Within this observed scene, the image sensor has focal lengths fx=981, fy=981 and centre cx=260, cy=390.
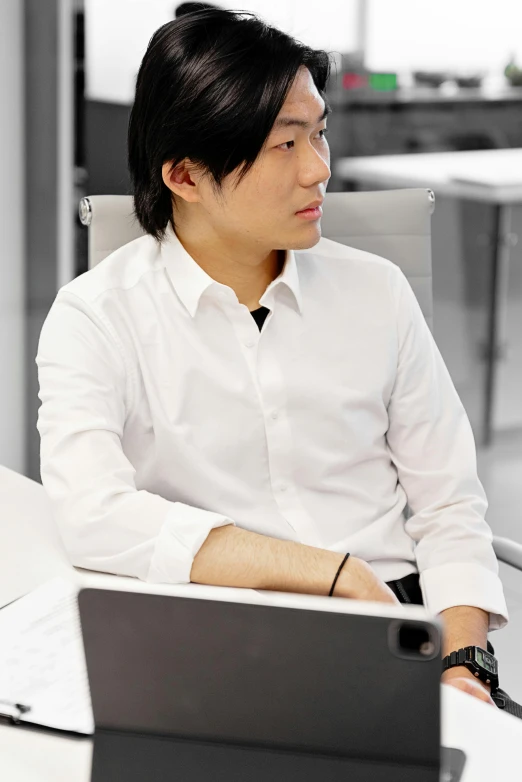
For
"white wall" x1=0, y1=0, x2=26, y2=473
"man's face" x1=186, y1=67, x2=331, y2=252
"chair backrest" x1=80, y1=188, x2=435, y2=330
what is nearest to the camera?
"man's face" x1=186, y1=67, x2=331, y2=252

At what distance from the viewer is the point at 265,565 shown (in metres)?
1.14

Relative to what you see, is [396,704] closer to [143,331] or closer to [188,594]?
[188,594]

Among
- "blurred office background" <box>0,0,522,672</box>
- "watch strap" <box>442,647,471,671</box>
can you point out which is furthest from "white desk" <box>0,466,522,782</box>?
"blurred office background" <box>0,0,522,672</box>

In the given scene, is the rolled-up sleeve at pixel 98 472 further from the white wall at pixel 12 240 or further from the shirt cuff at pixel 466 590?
the white wall at pixel 12 240

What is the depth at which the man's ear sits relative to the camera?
1.41 meters

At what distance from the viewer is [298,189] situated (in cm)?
135

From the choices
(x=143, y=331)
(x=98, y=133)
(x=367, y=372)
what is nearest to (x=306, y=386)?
(x=367, y=372)

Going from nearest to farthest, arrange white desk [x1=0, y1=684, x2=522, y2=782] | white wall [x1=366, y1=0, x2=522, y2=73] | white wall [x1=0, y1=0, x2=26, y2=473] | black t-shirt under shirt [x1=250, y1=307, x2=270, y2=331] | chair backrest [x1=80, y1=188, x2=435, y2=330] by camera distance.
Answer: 1. white desk [x1=0, y1=684, x2=522, y2=782]
2. black t-shirt under shirt [x1=250, y1=307, x2=270, y2=331]
3. chair backrest [x1=80, y1=188, x2=435, y2=330]
4. white wall [x1=0, y1=0, x2=26, y2=473]
5. white wall [x1=366, y1=0, x2=522, y2=73]

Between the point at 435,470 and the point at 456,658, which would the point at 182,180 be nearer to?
the point at 435,470

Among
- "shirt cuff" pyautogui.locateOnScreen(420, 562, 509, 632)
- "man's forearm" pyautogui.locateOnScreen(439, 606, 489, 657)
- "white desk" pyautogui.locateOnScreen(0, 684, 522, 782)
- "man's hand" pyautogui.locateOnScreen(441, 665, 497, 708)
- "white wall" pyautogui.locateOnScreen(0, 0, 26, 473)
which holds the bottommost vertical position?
"white desk" pyautogui.locateOnScreen(0, 684, 522, 782)

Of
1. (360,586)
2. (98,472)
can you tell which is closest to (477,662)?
(360,586)

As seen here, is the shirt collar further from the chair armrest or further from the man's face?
the chair armrest

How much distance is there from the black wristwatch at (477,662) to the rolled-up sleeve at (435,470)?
3.8 inches

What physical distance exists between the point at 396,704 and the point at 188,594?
165mm
